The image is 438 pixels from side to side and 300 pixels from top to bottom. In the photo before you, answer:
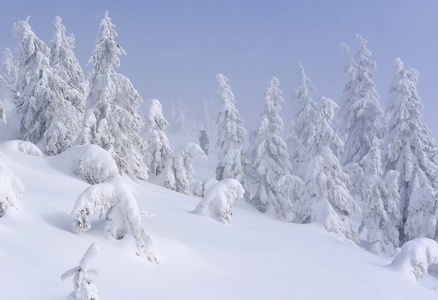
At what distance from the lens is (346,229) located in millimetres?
21688

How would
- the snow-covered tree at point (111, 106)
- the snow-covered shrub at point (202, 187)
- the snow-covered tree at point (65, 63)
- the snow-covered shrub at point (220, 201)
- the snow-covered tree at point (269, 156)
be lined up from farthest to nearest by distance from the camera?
1. the snow-covered tree at point (269, 156)
2. the snow-covered shrub at point (202, 187)
3. the snow-covered tree at point (65, 63)
4. the snow-covered tree at point (111, 106)
5. the snow-covered shrub at point (220, 201)

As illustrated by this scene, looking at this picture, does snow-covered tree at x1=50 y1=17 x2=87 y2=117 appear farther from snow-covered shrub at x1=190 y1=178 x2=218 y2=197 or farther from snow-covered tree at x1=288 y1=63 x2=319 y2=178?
snow-covered tree at x1=288 y1=63 x2=319 y2=178

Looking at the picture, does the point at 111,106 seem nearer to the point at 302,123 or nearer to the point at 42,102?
the point at 42,102

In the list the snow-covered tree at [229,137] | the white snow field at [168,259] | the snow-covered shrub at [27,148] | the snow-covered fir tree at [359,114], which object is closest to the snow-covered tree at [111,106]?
the snow-covered shrub at [27,148]

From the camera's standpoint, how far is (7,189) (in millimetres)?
6797

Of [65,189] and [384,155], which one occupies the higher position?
[384,155]

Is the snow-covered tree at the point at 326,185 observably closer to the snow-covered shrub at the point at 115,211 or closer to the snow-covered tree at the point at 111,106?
the snow-covered tree at the point at 111,106

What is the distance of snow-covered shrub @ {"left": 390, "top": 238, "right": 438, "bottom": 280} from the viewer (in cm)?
1246

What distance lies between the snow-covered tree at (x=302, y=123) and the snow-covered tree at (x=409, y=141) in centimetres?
844

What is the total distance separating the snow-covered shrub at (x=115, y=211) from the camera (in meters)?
7.46

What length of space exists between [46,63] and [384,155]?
24029mm

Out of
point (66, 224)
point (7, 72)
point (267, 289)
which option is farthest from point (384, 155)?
point (7, 72)

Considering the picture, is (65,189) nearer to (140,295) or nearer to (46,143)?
(140,295)

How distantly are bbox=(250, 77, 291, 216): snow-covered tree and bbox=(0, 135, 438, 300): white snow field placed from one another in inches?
555
